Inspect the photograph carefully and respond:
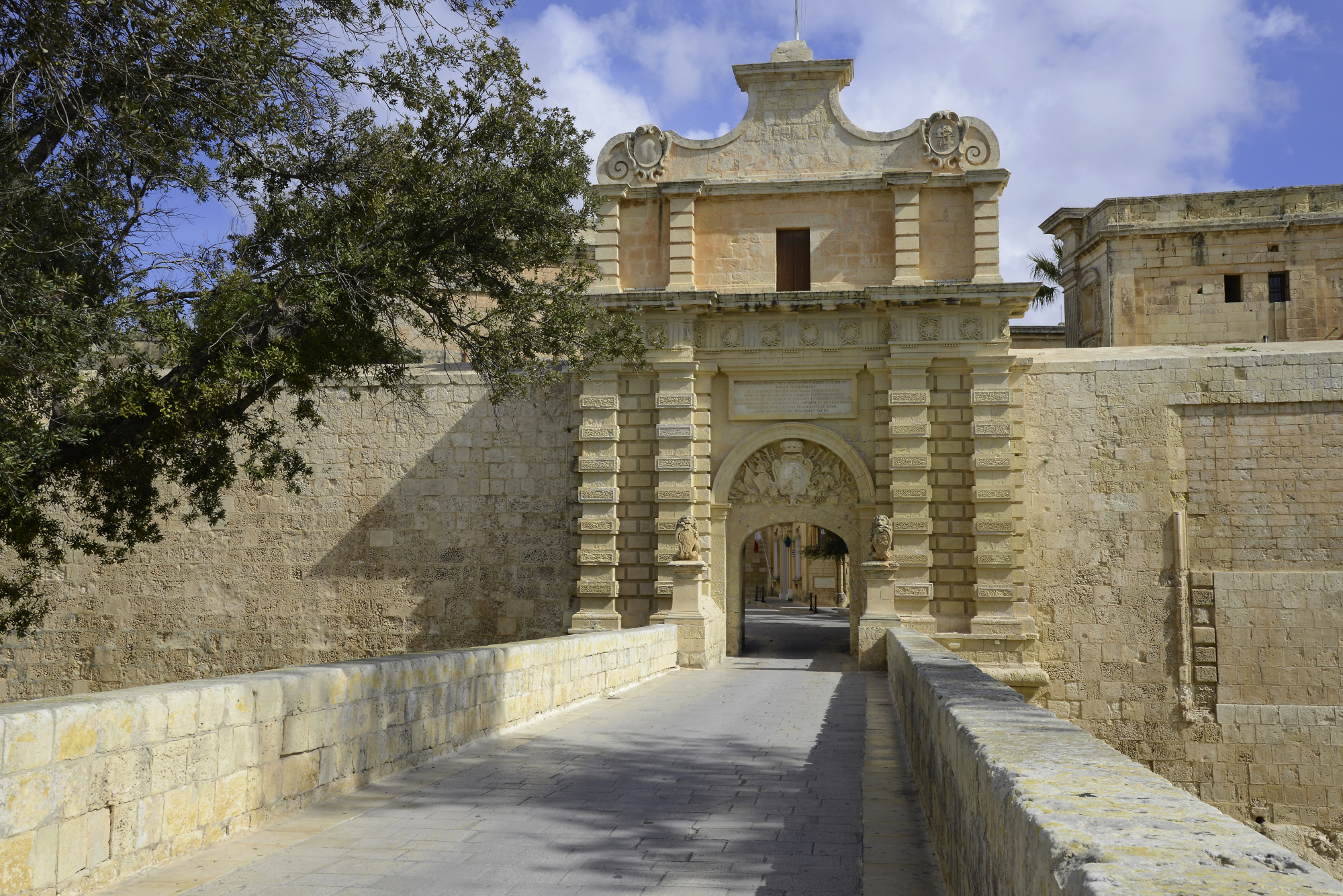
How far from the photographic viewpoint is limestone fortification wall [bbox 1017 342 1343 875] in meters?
15.3

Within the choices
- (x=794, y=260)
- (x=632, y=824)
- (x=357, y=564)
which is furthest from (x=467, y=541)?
(x=632, y=824)

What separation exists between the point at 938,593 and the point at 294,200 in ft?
34.4

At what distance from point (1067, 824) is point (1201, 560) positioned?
1538cm

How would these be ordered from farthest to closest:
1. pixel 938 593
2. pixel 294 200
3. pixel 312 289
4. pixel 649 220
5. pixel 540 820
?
pixel 649 220 < pixel 938 593 < pixel 294 200 < pixel 312 289 < pixel 540 820

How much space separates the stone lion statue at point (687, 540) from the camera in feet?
49.8

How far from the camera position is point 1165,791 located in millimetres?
2447

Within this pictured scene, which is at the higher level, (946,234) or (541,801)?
(946,234)

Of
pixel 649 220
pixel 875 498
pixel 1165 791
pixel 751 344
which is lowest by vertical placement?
pixel 1165 791

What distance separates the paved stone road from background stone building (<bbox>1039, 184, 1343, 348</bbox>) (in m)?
15.8

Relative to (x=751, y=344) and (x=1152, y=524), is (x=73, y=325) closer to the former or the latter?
(x=751, y=344)

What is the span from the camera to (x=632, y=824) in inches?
211

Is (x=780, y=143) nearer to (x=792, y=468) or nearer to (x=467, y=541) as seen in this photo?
(x=792, y=468)

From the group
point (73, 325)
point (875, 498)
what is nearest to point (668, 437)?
point (875, 498)

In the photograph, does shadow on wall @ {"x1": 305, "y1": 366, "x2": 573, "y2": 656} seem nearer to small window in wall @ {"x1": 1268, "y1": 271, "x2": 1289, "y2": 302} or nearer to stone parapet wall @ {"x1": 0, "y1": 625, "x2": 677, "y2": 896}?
stone parapet wall @ {"x1": 0, "y1": 625, "x2": 677, "y2": 896}
